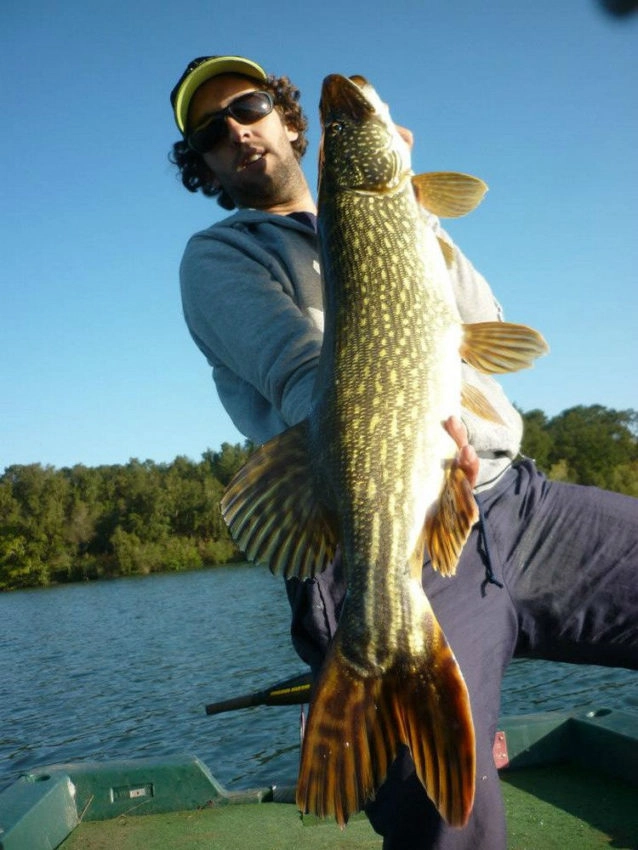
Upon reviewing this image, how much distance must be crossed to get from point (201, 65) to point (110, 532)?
5880cm

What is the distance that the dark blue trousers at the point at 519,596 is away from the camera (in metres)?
2.02

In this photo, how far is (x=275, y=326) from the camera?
2262 mm

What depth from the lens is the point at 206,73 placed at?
290 centimetres

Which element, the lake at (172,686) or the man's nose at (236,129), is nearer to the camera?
the man's nose at (236,129)

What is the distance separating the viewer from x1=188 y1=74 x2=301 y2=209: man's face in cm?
290

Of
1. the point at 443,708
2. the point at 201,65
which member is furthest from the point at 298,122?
the point at 443,708

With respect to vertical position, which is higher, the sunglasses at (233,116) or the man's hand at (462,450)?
the sunglasses at (233,116)

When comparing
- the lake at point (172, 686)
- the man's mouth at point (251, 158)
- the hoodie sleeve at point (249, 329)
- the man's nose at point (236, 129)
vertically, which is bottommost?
the lake at point (172, 686)

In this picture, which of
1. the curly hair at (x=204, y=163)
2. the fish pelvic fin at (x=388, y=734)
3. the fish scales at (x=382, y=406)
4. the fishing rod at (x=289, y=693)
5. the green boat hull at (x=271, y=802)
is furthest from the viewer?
the green boat hull at (x=271, y=802)

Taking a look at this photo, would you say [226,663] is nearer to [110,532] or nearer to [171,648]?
[171,648]

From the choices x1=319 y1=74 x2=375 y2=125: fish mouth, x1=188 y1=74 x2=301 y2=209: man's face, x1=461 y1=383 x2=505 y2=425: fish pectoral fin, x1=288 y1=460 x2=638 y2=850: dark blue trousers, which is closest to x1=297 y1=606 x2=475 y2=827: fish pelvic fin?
x1=288 y1=460 x2=638 y2=850: dark blue trousers

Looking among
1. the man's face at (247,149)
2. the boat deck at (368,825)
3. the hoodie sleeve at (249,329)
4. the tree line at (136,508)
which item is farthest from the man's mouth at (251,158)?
the tree line at (136,508)

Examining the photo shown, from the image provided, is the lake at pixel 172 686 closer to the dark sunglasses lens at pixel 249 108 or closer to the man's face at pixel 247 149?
the man's face at pixel 247 149

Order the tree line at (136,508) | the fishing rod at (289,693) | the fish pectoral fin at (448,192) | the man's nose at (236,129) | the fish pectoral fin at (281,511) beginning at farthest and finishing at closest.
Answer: the tree line at (136,508) < the fishing rod at (289,693) < the man's nose at (236,129) < the fish pectoral fin at (448,192) < the fish pectoral fin at (281,511)
